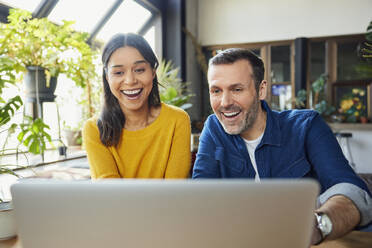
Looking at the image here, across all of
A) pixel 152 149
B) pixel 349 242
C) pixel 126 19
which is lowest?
pixel 349 242

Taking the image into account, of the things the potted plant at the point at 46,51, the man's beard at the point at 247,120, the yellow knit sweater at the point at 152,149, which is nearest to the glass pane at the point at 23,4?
the potted plant at the point at 46,51

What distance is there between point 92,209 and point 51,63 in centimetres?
185

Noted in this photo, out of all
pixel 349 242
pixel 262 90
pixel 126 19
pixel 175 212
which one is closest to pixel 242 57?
pixel 262 90

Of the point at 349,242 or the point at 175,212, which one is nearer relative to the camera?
the point at 175,212

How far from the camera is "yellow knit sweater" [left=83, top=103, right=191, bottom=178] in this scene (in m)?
1.39

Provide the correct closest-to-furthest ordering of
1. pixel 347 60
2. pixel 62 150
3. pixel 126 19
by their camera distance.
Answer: pixel 62 150 < pixel 126 19 < pixel 347 60

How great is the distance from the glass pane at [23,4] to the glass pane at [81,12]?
178 mm

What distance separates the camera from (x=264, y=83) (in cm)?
135

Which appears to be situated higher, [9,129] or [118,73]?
[118,73]

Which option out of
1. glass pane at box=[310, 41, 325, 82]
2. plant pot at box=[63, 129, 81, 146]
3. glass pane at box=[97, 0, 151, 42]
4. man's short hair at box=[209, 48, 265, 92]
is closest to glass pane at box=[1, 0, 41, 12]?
glass pane at box=[97, 0, 151, 42]

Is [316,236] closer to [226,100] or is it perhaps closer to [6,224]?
[226,100]

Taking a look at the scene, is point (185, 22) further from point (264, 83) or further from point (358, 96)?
point (264, 83)

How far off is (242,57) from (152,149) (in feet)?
1.83

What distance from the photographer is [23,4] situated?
9.23ft
